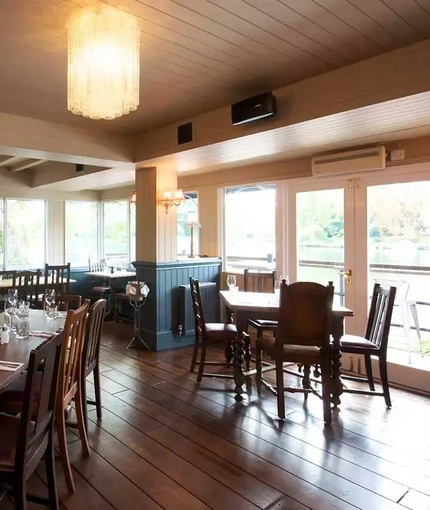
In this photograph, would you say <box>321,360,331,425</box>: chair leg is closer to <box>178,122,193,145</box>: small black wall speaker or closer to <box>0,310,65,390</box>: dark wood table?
<box>0,310,65,390</box>: dark wood table

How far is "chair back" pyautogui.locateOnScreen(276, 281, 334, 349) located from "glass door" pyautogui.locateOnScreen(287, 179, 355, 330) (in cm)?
151

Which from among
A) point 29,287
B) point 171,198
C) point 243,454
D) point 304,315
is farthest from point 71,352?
point 29,287

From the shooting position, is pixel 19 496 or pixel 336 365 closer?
pixel 19 496

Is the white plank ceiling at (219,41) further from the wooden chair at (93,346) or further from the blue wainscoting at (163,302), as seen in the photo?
the blue wainscoting at (163,302)

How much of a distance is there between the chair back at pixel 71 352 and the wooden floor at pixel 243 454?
1.58 ft

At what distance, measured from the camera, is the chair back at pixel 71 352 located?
7.00 feet

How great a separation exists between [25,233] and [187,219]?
A: 326cm

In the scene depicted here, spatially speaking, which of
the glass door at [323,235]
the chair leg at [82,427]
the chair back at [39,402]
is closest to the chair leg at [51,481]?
the chair back at [39,402]

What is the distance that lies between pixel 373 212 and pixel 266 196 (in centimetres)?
150

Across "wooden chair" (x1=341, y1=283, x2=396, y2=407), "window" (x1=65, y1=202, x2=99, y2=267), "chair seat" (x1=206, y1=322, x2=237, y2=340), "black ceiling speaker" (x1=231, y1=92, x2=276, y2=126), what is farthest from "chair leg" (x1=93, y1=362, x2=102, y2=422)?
"window" (x1=65, y1=202, x2=99, y2=267)

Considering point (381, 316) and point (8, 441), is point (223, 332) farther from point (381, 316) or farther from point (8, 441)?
point (8, 441)

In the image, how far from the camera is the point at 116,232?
7945mm

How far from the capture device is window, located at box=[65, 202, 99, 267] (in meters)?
7.91

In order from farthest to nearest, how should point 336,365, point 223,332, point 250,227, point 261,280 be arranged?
1. point 250,227
2. point 261,280
3. point 223,332
4. point 336,365
